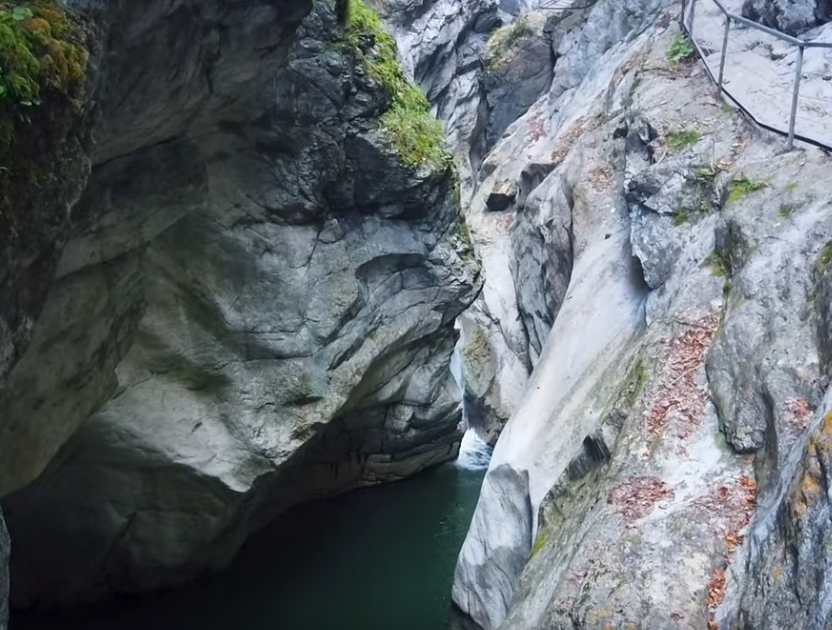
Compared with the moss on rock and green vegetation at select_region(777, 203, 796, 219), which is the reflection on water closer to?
green vegetation at select_region(777, 203, 796, 219)

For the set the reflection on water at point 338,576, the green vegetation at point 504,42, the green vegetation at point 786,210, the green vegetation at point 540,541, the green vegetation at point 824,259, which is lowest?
the reflection on water at point 338,576

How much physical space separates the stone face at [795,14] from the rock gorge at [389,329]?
0.17 ft

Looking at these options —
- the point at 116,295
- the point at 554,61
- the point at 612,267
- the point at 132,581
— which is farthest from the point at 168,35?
the point at 554,61

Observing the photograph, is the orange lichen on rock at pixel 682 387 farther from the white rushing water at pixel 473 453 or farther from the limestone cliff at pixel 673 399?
the white rushing water at pixel 473 453

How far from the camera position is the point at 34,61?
4.89 meters

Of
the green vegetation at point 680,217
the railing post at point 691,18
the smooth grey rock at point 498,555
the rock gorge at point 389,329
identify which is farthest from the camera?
the railing post at point 691,18

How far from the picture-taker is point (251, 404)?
1226cm

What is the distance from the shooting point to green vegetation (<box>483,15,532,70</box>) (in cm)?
2591

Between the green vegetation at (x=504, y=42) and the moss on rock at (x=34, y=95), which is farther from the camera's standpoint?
the green vegetation at (x=504, y=42)

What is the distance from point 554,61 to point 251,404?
55.9 ft

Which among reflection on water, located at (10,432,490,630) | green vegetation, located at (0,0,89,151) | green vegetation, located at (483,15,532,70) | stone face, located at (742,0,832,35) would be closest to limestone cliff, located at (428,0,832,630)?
stone face, located at (742,0,832,35)

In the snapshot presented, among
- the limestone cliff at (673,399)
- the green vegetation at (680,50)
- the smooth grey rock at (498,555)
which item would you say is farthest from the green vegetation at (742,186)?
the green vegetation at (680,50)

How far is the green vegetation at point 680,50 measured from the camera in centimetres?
1373

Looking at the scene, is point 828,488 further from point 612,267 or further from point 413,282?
point 413,282
